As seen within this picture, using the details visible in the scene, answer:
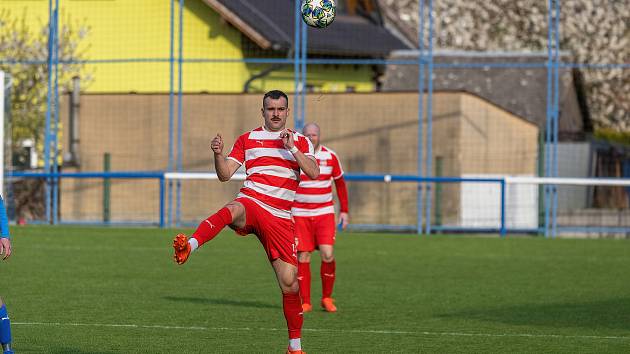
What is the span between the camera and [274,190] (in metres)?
10.3

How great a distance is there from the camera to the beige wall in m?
29.0

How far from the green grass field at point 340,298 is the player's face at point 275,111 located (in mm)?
1918

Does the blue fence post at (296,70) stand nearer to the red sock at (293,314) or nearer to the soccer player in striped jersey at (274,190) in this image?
the soccer player in striped jersey at (274,190)

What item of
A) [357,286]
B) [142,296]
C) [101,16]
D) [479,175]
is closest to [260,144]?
[142,296]

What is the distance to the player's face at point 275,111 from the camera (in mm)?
10070

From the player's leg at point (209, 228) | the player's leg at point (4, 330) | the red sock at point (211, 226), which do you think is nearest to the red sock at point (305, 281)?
the player's leg at point (209, 228)

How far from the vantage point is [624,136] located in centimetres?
4600

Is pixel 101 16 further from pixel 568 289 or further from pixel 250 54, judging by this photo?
pixel 568 289

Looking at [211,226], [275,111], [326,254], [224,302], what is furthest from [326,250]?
[211,226]

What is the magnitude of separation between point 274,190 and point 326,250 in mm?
4354

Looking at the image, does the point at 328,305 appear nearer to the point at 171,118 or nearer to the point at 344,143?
the point at 171,118

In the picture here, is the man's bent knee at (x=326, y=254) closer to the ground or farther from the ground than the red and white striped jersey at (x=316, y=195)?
closer to the ground

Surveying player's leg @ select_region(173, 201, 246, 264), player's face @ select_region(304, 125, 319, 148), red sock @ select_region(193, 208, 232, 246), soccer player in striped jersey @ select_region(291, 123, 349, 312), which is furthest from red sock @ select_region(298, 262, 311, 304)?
red sock @ select_region(193, 208, 232, 246)

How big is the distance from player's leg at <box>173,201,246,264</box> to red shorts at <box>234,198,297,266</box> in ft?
0.19
